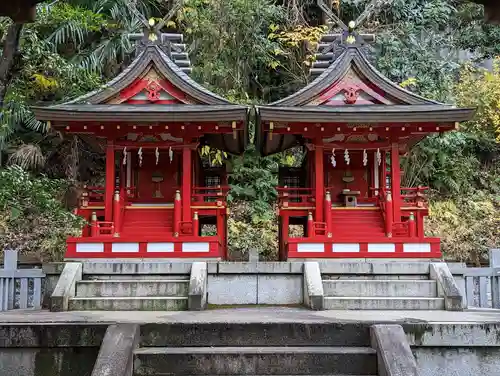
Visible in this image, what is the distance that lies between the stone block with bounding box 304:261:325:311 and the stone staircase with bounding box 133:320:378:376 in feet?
7.39

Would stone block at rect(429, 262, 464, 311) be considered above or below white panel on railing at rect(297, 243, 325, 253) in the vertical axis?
below

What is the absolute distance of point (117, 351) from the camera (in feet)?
17.4

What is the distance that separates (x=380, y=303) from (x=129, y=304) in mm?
4100

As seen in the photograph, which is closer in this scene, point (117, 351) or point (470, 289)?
point (117, 351)

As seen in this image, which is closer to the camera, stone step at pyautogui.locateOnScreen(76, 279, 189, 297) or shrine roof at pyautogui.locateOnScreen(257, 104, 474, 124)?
stone step at pyautogui.locateOnScreen(76, 279, 189, 297)

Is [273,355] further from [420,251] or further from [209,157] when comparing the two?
[209,157]

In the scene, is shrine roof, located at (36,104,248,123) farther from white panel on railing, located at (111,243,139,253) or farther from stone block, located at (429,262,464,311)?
stone block, located at (429,262,464,311)

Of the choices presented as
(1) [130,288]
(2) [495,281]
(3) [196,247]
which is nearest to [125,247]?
(3) [196,247]

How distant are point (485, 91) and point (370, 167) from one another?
9.72 meters

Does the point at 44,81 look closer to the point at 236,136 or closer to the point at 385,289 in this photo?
the point at 236,136

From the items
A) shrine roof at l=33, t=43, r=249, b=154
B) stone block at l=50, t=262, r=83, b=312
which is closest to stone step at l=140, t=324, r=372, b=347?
stone block at l=50, t=262, r=83, b=312

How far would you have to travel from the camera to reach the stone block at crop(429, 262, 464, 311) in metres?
8.27

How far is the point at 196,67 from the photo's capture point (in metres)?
18.5

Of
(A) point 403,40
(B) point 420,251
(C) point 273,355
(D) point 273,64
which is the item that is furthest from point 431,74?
(C) point 273,355
